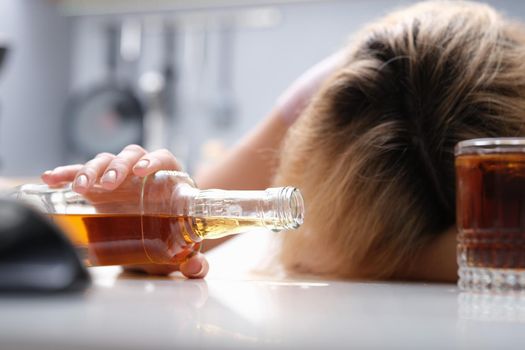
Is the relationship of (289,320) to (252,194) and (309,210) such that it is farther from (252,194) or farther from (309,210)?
(309,210)

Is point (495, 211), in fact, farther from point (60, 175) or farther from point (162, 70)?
point (162, 70)

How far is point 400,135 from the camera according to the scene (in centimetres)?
74

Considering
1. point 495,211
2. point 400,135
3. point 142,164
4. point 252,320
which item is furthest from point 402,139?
point 252,320

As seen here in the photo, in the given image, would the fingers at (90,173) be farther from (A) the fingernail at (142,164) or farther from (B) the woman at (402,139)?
(B) the woman at (402,139)

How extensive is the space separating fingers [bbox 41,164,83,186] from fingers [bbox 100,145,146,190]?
0.06 metres

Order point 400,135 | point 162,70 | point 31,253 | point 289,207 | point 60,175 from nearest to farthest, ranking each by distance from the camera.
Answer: point 31,253 → point 289,207 → point 60,175 → point 400,135 → point 162,70

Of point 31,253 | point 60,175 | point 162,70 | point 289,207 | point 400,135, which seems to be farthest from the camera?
point 162,70

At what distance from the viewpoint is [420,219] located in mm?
736

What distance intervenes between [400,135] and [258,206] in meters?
0.28

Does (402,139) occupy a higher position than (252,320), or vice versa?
(402,139)

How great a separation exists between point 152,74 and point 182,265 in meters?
2.51

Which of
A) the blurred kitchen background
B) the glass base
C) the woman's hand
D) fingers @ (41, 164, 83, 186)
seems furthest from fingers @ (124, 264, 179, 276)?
the blurred kitchen background

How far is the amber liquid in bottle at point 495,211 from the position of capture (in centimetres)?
54

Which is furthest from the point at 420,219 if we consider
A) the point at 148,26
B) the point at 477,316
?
the point at 148,26
